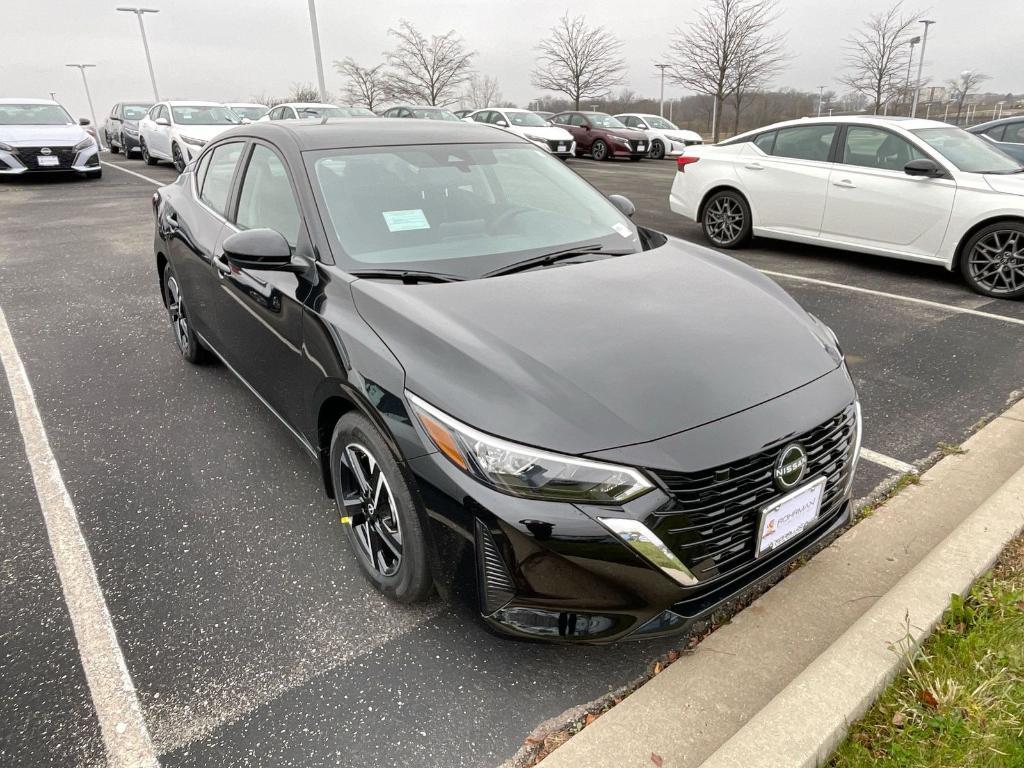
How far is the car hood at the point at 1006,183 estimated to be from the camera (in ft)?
19.4

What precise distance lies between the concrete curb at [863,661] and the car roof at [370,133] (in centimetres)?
265

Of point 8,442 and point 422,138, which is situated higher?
point 422,138

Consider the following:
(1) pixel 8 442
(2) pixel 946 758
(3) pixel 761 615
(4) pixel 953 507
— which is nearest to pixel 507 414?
(3) pixel 761 615

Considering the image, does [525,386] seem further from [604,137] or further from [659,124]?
[659,124]

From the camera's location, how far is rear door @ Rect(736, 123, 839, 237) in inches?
285

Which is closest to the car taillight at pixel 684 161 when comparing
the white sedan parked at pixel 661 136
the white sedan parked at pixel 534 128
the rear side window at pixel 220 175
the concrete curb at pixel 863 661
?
the rear side window at pixel 220 175

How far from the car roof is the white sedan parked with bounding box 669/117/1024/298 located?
15.1ft

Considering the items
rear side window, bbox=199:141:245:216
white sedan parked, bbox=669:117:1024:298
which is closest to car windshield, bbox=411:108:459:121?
white sedan parked, bbox=669:117:1024:298

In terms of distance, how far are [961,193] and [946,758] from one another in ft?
19.1

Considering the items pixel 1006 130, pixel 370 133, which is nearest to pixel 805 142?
pixel 1006 130

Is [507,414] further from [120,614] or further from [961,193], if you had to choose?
[961,193]

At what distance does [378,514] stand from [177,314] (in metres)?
3.09

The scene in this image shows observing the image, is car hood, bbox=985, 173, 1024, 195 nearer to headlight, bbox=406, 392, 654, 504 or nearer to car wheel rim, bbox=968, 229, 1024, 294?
car wheel rim, bbox=968, 229, 1024, 294

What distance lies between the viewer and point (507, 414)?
193 cm
